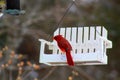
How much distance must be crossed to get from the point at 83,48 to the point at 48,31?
144 inches

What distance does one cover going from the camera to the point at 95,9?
8297 millimetres

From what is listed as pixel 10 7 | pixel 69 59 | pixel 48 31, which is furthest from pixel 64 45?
pixel 48 31

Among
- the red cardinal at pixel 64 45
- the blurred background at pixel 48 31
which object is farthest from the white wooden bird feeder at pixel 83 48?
the blurred background at pixel 48 31

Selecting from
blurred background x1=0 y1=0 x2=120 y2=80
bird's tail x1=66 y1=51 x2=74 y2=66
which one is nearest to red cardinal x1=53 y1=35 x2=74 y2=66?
bird's tail x1=66 y1=51 x2=74 y2=66

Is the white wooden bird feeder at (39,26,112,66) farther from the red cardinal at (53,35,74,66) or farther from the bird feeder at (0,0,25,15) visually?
the bird feeder at (0,0,25,15)

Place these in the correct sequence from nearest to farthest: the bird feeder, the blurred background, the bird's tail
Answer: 1. the bird's tail
2. the bird feeder
3. the blurred background

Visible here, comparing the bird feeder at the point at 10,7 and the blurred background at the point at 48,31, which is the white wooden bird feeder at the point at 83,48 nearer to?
the bird feeder at the point at 10,7

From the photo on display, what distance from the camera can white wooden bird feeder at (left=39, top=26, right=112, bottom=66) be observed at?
386 centimetres

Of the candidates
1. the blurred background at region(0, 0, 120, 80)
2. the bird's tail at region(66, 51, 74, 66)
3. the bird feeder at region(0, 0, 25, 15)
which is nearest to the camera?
the bird's tail at region(66, 51, 74, 66)

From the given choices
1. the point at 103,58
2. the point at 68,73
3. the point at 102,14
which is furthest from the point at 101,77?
the point at 103,58

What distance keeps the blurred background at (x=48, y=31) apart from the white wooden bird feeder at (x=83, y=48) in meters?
3.16

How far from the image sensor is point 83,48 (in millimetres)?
4172

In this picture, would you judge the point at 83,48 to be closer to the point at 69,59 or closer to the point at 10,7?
the point at 69,59

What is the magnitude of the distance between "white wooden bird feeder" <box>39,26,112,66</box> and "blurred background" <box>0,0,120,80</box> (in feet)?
10.4
